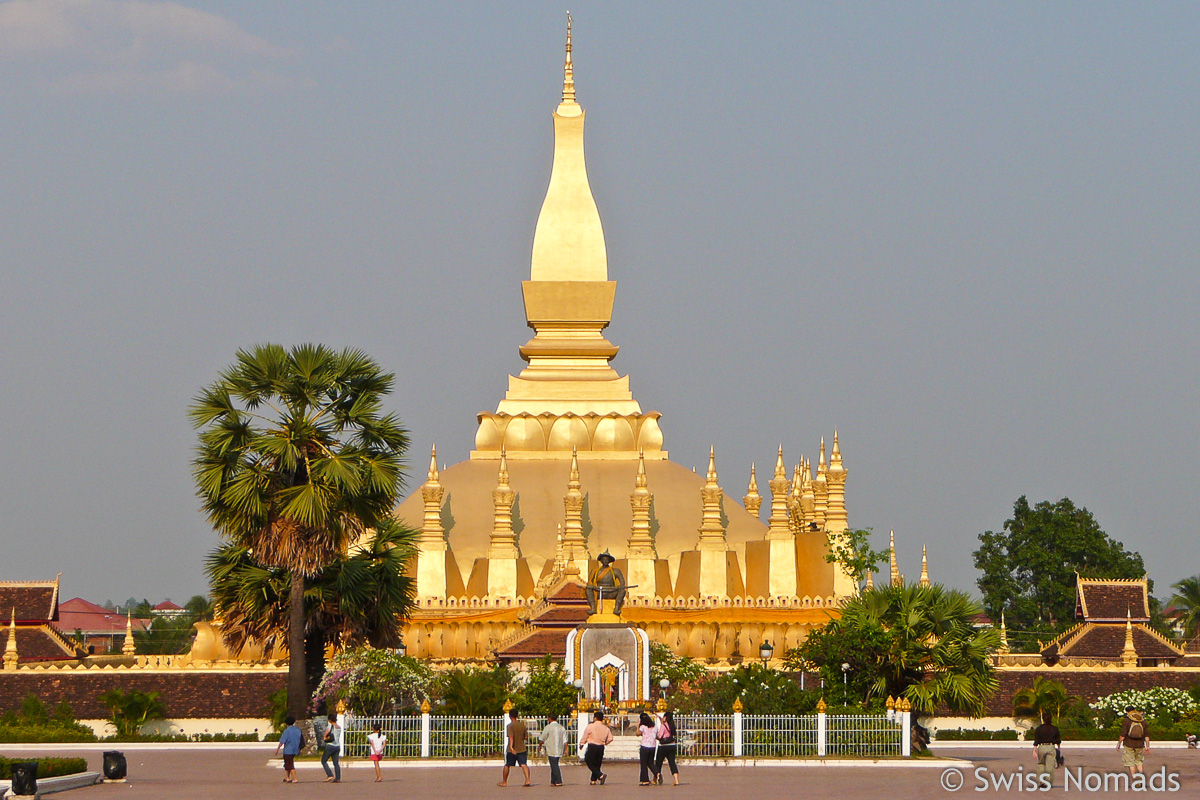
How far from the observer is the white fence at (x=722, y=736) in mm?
30734

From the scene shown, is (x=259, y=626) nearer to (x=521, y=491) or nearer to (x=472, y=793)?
(x=472, y=793)

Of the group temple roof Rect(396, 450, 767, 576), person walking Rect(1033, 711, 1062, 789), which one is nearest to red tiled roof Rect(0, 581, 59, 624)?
temple roof Rect(396, 450, 767, 576)

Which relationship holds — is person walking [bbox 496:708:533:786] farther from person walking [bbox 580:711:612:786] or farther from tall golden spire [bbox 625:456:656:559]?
tall golden spire [bbox 625:456:656:559]

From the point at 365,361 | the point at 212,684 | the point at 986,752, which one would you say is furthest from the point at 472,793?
the point at 212,684

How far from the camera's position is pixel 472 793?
25.0 meters

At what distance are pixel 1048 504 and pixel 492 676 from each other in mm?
40098

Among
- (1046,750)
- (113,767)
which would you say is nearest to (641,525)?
(113,767)

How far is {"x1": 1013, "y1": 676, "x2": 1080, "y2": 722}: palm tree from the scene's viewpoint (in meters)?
43.2

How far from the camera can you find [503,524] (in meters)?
49.2

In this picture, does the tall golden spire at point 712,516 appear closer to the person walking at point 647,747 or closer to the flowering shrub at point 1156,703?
the flowering shrub at point 1156,703

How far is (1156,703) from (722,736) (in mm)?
15690

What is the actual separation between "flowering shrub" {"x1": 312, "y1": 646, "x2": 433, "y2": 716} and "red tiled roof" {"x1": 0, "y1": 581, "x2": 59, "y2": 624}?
1794cm

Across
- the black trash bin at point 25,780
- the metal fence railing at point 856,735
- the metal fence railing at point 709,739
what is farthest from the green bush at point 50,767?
the metal fence railing at point 856,735

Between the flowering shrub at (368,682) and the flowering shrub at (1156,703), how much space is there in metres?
16.5
